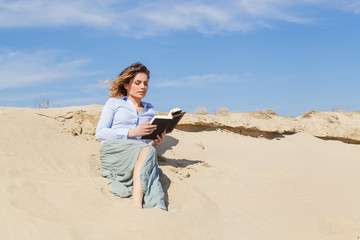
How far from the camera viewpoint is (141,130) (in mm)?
4730

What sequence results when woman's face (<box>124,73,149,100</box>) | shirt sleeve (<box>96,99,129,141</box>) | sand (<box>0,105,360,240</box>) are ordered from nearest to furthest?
sand (<box>0,105,360,240</box>) → shirt sleeve (<box>96,99,129,141</box>) → woman's face (<box>124,73,149,100</box>)

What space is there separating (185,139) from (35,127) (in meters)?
3.08

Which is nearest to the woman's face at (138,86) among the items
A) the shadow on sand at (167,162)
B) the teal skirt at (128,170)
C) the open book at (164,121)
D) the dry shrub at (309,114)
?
the open book at (164,121)

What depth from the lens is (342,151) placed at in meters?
9.55

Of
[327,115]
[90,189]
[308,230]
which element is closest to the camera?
[90,189]

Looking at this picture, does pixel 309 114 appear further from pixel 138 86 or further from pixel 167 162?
pixel 138 86

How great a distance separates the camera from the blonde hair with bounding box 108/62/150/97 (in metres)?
5.24

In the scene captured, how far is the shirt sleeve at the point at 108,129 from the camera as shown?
485 cm

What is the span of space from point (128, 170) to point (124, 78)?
1.33 m

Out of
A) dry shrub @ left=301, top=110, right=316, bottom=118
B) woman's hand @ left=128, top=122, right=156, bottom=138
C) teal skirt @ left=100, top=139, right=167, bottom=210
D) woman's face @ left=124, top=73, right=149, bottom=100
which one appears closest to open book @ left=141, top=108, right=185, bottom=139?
woman's hand @ left=128, top=122, right=156, bottom=138

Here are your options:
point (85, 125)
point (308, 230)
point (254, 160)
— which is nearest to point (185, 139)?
point (254, 160)

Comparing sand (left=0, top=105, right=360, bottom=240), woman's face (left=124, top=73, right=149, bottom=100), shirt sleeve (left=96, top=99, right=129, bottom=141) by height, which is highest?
woman's face (left=124, top=73, right=149, bottom=100)

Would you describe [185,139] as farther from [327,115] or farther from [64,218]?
[327,115]

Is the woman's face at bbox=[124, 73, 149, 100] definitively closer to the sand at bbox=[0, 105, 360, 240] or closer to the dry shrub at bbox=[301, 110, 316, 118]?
the sand at bbox=[0, 105, 360, 240]
